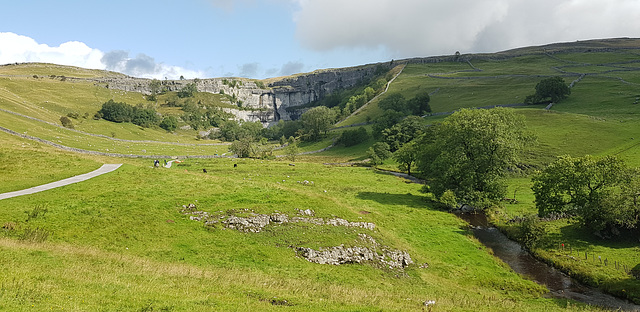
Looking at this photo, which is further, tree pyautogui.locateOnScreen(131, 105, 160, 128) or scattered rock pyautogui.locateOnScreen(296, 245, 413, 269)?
tree pyautogui.locateOnScreen(131, 105, 160, 128)

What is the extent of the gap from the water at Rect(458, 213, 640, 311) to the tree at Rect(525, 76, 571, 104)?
102 m

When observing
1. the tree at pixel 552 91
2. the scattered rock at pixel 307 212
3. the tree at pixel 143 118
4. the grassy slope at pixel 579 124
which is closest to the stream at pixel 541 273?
A: the grassy slope at pixel 579 124

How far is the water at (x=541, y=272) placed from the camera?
27859 mm

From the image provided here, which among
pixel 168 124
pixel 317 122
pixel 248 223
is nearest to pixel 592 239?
pixel 248 223

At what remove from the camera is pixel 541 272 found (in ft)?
112

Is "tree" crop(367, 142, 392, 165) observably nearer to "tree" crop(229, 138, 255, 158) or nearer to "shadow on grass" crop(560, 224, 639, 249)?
"tree" crop(229, 138, 255, 158)

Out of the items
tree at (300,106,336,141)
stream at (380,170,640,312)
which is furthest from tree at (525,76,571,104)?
stream at (380,170,640,312)

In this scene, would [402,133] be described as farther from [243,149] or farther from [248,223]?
[248,223]

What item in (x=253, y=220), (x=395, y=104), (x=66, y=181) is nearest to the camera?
(x=253, y=220)

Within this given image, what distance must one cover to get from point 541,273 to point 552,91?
116617 millimetres

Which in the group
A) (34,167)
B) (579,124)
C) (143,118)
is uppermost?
(143,118)

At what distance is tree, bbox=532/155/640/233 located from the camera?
3634 cm

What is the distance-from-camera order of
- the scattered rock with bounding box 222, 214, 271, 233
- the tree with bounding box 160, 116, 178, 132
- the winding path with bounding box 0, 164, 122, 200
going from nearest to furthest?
1. the scattered rock with bounding box 222, 214, 271, 233
2. the winding path with bounding box 0, 164, 122, 200
3. the tree with bounding box 160, 116, 178, 132

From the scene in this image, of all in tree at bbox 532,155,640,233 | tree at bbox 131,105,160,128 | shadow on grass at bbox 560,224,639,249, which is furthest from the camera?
tree at bbox 131,105,160,128
